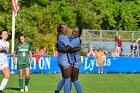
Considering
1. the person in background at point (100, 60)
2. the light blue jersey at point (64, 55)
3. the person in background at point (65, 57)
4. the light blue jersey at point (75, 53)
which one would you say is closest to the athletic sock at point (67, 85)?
the person in background at point (65, 57)

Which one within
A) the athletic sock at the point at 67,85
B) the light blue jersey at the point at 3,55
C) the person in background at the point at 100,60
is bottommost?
the person in background at the point at 100,60

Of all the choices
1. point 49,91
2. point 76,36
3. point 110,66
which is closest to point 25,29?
point 110,66

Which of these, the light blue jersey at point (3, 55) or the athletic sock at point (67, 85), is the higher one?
the light blue jersey at point (3, 55)

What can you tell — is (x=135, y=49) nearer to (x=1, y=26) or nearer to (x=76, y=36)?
(x=1, y=26)

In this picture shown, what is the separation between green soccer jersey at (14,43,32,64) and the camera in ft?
58.8

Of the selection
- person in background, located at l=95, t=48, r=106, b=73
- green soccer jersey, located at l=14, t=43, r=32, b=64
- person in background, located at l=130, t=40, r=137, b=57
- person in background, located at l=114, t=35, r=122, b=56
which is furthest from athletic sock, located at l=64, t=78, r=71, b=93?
person in background, located at l=130, t=40, r=137, b=57

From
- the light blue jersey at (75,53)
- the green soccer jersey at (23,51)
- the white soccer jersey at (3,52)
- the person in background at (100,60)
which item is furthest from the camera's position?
the person in background at (100,60)

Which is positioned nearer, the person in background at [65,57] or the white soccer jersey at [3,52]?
the person in background at [65,57]

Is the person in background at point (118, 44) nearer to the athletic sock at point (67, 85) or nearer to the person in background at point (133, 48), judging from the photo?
the person in background at point (133, 48)

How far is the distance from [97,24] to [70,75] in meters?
36.0

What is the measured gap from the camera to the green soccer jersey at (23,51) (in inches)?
706

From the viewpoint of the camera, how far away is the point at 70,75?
1452cm

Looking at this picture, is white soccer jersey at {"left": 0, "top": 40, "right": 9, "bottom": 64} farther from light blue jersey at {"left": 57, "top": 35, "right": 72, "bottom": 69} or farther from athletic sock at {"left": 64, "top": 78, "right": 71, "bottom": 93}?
athletic sock at {"left": 64, "top": 78, "right": 71, "bottom": 93}

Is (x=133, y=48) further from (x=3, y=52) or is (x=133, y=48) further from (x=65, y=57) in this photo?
(x=65, y=57)
